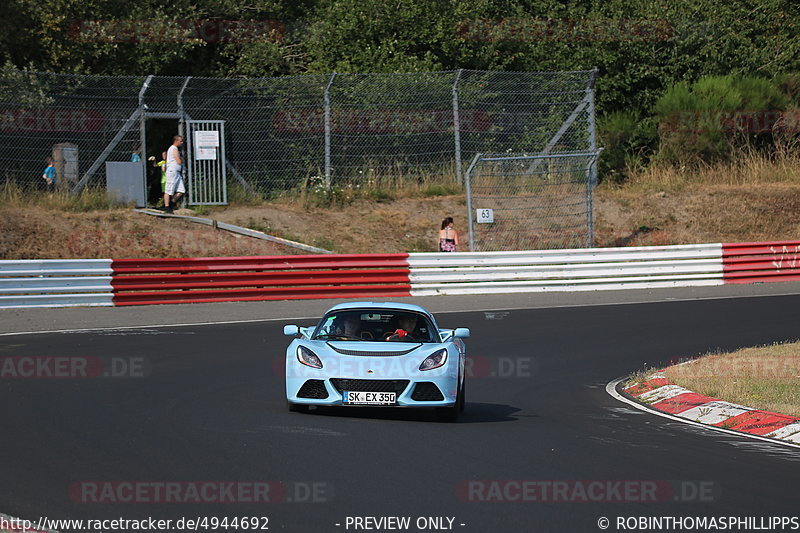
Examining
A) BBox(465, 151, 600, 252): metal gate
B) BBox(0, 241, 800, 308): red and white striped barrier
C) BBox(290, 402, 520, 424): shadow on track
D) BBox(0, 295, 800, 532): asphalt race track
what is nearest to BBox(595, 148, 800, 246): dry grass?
BBox(465, 151, 600, 252): metal gate

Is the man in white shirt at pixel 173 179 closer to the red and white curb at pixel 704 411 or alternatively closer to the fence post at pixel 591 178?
the fence post at pixel 591 178

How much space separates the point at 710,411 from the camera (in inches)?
437

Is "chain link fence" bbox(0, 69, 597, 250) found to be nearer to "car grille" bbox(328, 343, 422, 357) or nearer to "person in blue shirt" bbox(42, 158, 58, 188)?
"person in blue shirt" bbox(42, 158, 58, 188)

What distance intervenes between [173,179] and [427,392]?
17.5 m

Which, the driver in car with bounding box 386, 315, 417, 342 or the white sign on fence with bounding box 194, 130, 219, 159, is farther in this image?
the white sign on fence with bounding box 194, 130, 219, 159

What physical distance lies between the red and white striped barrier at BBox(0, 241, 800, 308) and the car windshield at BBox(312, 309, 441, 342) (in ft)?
37.4

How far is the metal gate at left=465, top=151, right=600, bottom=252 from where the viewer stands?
28.1 m

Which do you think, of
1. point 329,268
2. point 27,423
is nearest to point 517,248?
point 329,268

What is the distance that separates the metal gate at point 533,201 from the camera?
28.1 meters

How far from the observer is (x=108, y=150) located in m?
26.4

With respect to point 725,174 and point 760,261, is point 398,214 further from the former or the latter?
point 725,174

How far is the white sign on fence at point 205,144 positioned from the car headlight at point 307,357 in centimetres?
1689

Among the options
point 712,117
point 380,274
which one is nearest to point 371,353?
point 380,274

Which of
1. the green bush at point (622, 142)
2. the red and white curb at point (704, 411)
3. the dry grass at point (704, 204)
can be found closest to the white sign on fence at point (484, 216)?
the dry grass at point (704, 204)
